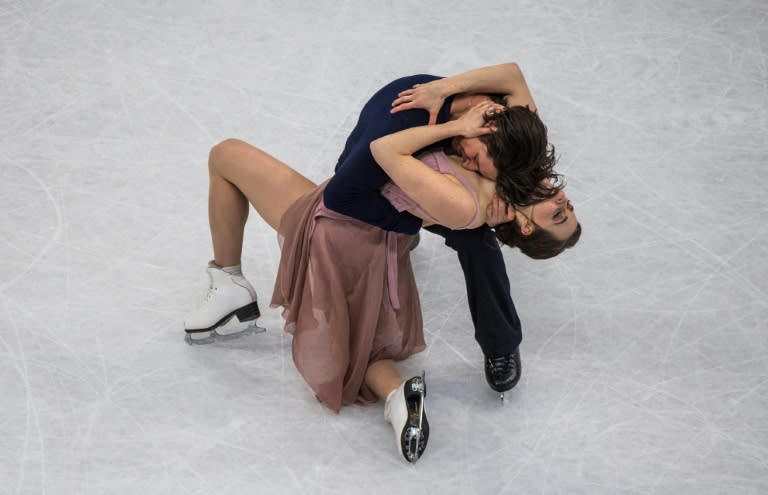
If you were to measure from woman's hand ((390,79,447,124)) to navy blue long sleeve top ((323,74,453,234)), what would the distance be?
0.05 ft

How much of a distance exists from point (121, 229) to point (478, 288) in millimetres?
1332

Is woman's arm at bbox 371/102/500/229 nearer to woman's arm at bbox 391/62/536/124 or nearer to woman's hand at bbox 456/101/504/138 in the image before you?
woman's hand at bbox 456/101/504/138

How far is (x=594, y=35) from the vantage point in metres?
4.64

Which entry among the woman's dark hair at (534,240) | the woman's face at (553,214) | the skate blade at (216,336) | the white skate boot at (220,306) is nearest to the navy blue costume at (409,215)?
the woman's dark hair at (534,240)

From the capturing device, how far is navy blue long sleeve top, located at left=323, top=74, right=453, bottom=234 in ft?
8.79

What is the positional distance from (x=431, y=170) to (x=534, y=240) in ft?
1.14

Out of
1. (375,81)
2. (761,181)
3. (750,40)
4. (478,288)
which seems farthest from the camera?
(750,40)

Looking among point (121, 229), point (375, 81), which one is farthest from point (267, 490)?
point (375, 81)

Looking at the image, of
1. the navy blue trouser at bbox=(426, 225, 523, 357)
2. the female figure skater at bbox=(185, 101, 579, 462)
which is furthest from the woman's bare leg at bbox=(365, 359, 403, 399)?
the navy blue trouser at bbox=(426, 225, 523, 357)

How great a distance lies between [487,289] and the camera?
2.89 m

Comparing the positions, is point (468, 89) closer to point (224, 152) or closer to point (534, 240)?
point (534, 240)

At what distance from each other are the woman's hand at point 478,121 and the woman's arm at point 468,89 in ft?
0.45

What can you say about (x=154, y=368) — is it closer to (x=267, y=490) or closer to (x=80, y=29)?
(x=267, y=490)

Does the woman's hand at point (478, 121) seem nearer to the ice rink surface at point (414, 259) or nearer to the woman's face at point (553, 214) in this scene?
the woman's face at point (553, 214)
